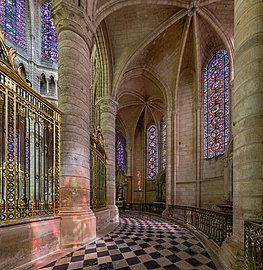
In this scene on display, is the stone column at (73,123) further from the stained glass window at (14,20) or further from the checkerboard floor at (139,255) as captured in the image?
the stained glass window at (14,20)

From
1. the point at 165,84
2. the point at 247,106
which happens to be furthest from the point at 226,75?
the point at 247,106

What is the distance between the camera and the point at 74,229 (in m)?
4.43

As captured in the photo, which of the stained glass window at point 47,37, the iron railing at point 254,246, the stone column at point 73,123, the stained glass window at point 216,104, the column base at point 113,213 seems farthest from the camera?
the stained glass window at point 47,37

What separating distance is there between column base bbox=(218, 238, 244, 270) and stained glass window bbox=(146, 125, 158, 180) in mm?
15482

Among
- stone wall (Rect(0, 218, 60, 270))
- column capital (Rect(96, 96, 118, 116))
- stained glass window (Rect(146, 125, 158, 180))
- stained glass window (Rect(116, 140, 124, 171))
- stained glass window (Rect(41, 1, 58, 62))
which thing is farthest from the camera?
stained glass window (Rect(116, 140, 124, 171))

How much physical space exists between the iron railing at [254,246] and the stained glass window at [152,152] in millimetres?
16155

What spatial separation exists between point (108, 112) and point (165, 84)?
533cm

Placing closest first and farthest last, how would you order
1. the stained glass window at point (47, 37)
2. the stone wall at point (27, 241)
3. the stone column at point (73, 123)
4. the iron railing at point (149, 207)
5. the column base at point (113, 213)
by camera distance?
the stone wall at point (27, 241) → the stone column at point (73, 123) → the column base at point (113, 213) → the stained glass window at point (47, 37) → the iron railing at point (149, 207)

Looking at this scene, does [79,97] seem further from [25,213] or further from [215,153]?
[215,153]

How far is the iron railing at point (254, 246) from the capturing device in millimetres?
2322

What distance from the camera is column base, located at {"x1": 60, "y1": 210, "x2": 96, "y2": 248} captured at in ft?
14.2

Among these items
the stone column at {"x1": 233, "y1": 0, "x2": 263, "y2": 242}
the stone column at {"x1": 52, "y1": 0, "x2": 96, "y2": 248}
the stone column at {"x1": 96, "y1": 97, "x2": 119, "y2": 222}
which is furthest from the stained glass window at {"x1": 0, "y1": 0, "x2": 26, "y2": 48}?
the stone column at {"x1": 233, "y1": 0, "x2": 263, "y2": 242}

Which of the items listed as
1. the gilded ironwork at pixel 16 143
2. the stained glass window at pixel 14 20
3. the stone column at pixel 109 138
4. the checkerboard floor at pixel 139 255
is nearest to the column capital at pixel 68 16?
the gilded ironwork at pixel 16 143

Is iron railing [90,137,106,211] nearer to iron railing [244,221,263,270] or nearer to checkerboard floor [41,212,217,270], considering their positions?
checkerboard floor [41,212,217,270]
